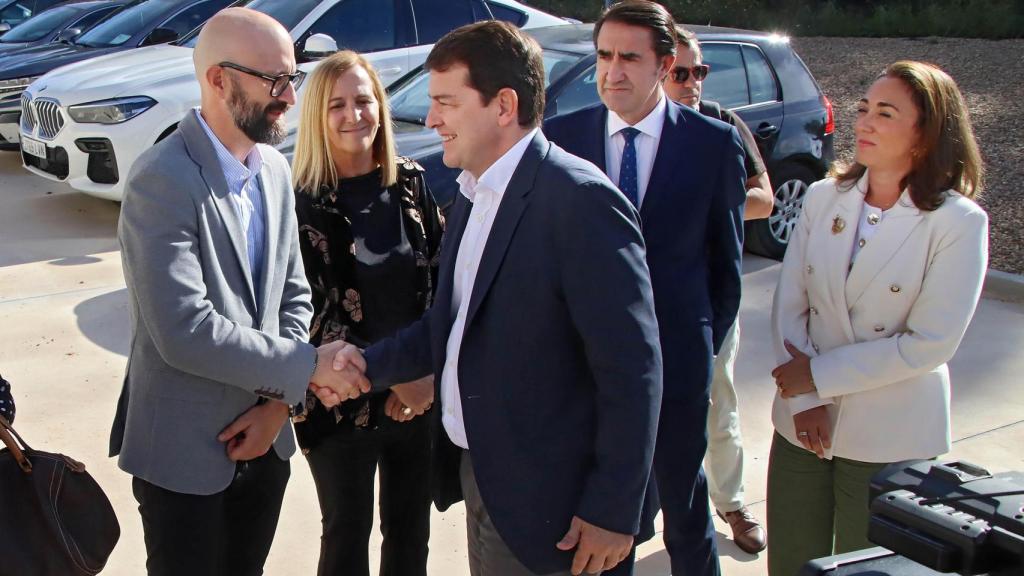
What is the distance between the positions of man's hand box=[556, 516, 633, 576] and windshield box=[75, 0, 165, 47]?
917 centimetres

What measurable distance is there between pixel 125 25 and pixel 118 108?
296 cm

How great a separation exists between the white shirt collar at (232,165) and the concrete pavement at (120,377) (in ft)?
5.74

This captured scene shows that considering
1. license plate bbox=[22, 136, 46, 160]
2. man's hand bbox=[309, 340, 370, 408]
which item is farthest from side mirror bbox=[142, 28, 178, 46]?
man's hand bbox=[309, 340, 370, 408]

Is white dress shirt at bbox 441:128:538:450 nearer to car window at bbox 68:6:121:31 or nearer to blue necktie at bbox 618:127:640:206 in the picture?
blue necktie at bbox 618:127:640:206

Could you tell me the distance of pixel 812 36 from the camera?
1945cm

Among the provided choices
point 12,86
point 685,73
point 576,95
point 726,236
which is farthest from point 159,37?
point 726,236

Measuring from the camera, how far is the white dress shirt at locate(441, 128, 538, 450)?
2301 millimetres

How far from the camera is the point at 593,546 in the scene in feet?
7.28

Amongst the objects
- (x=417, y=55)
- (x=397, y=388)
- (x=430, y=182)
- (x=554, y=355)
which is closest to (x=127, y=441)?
(x=397, y=388)

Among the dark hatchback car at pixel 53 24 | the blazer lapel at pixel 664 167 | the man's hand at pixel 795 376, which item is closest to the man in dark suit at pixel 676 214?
the blazer lapel at pixel 664 167

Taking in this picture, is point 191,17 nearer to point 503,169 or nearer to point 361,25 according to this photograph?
point 361,25

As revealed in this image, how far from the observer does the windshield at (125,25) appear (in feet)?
33.4

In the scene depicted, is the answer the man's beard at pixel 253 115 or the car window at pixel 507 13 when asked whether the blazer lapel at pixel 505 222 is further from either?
the car window at pixel 507 13

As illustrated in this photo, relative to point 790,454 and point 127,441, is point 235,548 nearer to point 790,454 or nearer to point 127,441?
point 127,441
